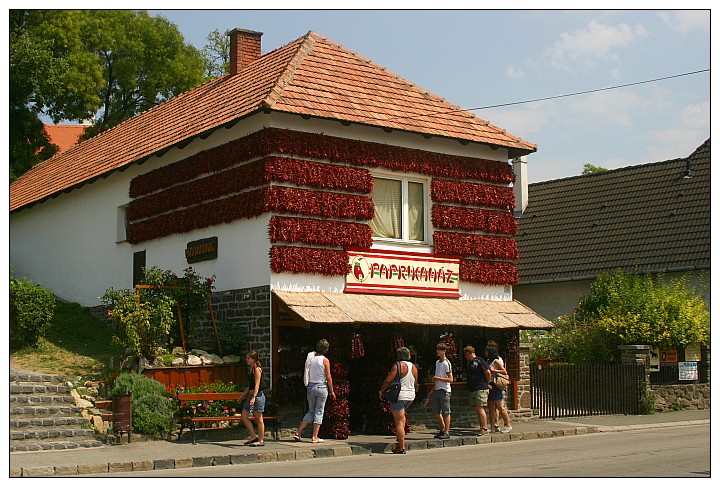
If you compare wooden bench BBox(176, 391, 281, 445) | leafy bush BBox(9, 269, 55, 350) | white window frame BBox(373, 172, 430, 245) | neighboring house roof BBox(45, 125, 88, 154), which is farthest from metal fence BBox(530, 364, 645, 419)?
neighboring house roof BBox(45, 125, 88, 154)

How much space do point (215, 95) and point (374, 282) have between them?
7.19 m

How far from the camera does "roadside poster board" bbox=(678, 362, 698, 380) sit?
84.9ft

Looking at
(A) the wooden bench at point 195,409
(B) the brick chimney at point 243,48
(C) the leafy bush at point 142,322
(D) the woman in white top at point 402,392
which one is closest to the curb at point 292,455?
(D) the woman in white top at point 402,392

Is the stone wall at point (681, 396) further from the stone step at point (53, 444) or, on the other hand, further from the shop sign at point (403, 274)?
the stone step at point (53, 444)

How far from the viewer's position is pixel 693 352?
1038 inches

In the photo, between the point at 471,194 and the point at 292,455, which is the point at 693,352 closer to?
the point at 471,194

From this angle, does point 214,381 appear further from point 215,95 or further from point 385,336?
point 215,95

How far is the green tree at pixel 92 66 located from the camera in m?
34.5

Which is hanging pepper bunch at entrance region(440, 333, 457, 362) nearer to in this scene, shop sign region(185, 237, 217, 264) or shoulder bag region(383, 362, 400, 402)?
shoulder bag region(383, 362, 400, 402)

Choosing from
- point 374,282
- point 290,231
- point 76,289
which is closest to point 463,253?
point 374,282

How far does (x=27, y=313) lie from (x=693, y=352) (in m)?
16.8

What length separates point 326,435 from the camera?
18.8 metres

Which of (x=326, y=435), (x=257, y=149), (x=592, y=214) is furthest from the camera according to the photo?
(x=592, y=214)

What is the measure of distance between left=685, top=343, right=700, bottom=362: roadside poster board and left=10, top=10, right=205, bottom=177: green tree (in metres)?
22.5
